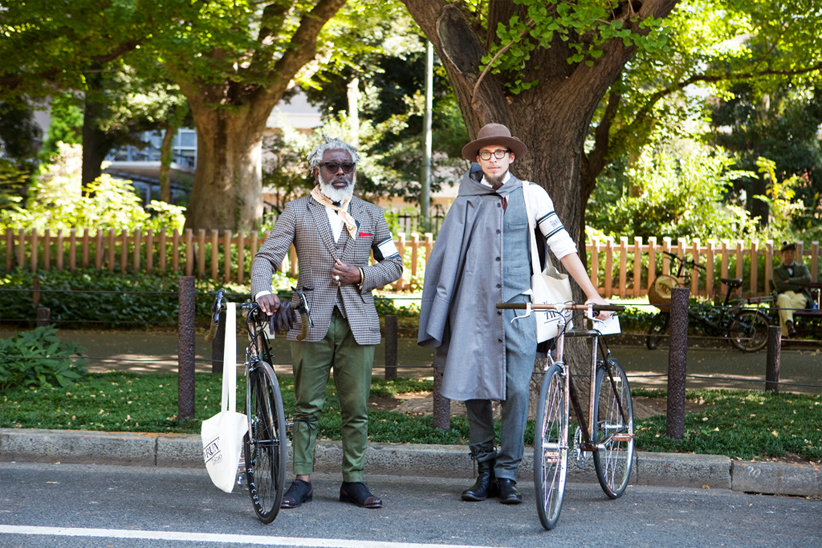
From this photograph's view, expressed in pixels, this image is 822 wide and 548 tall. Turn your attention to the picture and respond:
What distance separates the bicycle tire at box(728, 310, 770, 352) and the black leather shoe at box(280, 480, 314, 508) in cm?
786

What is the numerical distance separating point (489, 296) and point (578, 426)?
0.82m

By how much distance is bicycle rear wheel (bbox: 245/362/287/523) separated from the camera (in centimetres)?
413

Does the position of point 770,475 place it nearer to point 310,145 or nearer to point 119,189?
point 119,189

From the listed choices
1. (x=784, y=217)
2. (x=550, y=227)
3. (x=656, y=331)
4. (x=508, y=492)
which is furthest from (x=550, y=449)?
(x=784, y=217)

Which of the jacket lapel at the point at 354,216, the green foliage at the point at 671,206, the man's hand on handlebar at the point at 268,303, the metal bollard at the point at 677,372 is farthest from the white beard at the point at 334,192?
the green foliage at the point at 671,206

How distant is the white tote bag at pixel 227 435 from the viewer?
4.05m

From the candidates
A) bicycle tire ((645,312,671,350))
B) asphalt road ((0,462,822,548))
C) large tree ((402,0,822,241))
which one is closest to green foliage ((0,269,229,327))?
bicycle tire ((645,312,671,350))

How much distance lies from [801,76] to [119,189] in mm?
13478

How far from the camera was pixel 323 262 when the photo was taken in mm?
4484

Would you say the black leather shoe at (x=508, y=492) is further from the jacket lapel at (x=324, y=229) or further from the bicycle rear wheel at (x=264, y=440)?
the jacket lapel at (x=324, y=229)

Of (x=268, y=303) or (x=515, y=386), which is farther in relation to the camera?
(x=515, y=386)

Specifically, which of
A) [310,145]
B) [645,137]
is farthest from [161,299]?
[310,145]

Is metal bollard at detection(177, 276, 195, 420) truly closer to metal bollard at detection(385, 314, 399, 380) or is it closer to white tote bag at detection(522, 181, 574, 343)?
metal bollard at detection(385, 314, 399, 380)

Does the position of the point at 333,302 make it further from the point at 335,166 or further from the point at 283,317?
the point at 335,166
